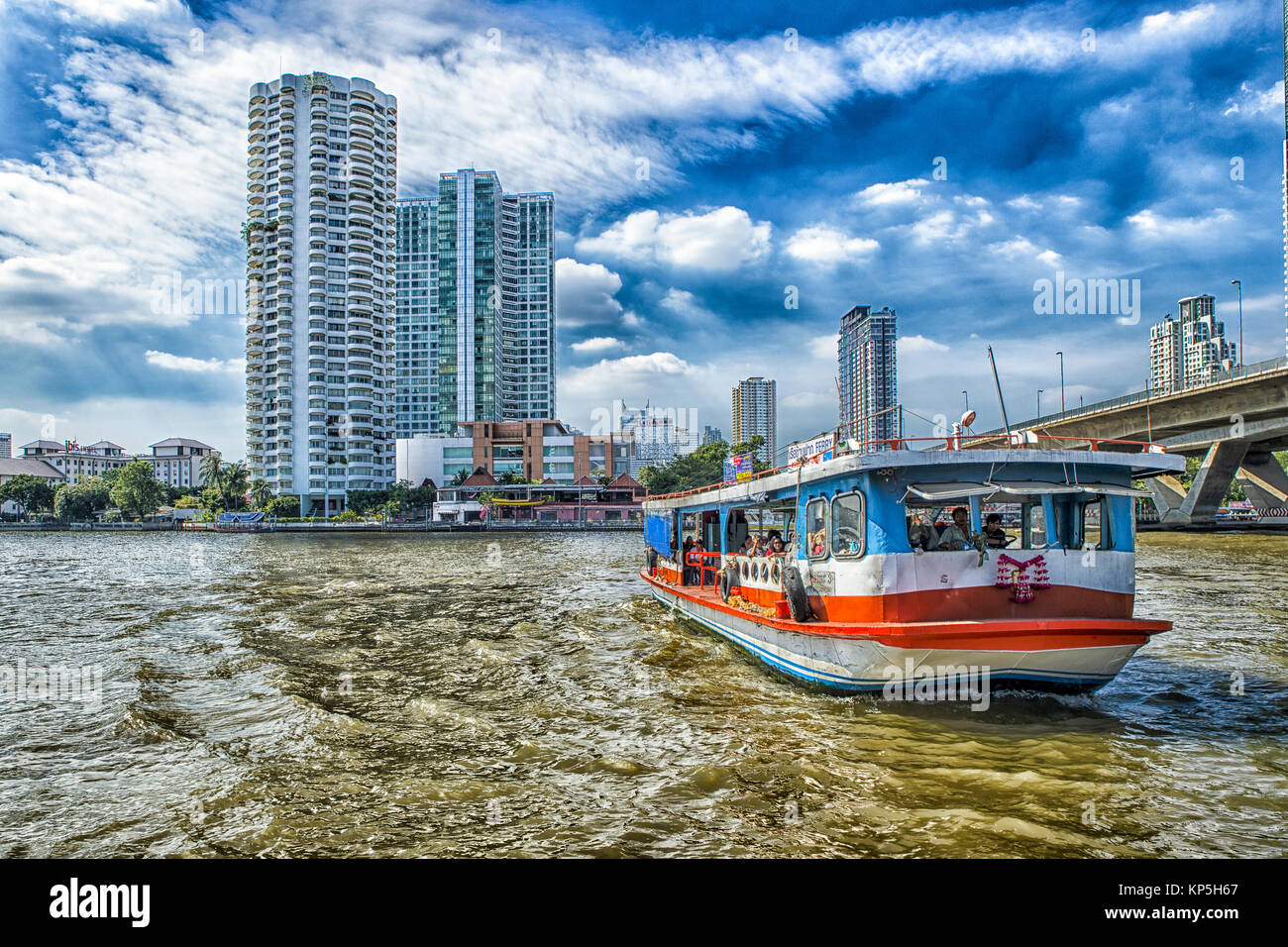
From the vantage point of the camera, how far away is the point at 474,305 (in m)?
Answer: 139

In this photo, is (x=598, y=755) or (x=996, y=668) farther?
(x=996, y=668)

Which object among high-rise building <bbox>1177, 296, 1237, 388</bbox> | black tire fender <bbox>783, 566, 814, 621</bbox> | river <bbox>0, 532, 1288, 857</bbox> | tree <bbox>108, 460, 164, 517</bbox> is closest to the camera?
river <bbox>0, 532, 1288, 857</bbox>

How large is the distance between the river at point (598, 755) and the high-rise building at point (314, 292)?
8138 centimetres

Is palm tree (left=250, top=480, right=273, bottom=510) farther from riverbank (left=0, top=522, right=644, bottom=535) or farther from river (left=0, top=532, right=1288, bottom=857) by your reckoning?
river (left=0, top=532, right=1288, bottom=857)

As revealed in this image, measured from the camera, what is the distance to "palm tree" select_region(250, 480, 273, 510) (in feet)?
292

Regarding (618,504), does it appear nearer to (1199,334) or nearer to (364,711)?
(364,711)

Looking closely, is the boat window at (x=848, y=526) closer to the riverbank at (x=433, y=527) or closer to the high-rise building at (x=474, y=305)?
the riverbank at (x=433, y=527)

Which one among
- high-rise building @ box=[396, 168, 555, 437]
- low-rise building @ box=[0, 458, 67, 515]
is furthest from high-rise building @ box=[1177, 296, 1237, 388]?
low-rise building @ box=[0, 458, 67, 515]

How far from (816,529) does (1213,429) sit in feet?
181

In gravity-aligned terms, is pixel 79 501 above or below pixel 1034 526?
above

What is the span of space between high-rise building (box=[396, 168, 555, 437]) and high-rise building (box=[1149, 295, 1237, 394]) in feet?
380
